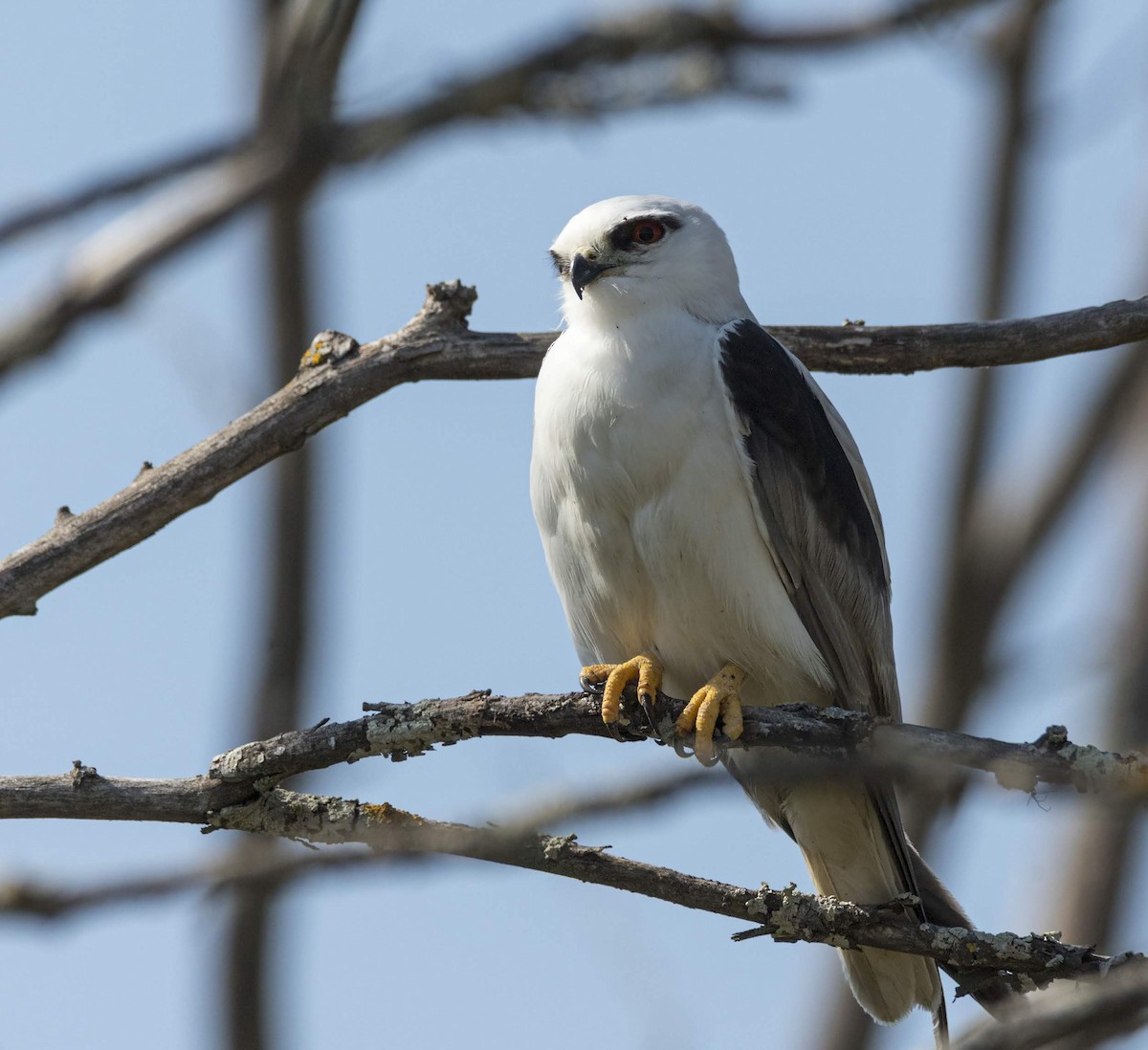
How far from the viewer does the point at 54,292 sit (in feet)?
7.84

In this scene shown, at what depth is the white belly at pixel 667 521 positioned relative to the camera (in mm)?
4652

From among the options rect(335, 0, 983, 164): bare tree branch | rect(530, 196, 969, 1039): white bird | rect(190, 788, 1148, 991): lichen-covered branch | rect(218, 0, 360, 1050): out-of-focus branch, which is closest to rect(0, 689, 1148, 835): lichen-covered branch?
rect(190, 788, 1148, 991): lichen-covered branch

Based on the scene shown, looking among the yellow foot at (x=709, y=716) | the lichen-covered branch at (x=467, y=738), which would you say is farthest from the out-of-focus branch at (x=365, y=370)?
the yellow foot at (x=709, y=716)

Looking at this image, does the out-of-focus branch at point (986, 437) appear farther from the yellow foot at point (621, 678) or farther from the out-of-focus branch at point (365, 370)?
the yellow foot at point (621, 678)

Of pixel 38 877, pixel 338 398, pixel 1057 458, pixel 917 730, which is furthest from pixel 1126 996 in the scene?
pixel 1057 458

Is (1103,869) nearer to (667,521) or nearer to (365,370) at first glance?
(667,521)

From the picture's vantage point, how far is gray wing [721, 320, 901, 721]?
15.6 ft

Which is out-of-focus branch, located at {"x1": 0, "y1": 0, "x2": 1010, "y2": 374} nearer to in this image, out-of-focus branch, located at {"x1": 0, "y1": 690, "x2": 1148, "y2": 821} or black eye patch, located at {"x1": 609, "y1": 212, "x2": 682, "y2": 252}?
out-of-focus branch, located at {"x1": 0, "y1": 690, "x2": 1148, "y2": 821}

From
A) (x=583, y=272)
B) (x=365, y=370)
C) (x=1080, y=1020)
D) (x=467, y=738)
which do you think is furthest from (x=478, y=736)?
(x=583, y=272)

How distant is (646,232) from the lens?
217 inches

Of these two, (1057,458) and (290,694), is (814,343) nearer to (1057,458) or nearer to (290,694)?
(290,694)

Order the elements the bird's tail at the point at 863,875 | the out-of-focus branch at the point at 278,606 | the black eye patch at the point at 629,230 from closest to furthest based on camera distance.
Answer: the bird's tail at the point at 863,875
the out-of-focus branch at the point at 278,606
the black eye patch at the point at 629,230

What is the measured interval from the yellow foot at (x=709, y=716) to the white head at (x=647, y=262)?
145cm

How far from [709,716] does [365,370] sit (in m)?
1.50
